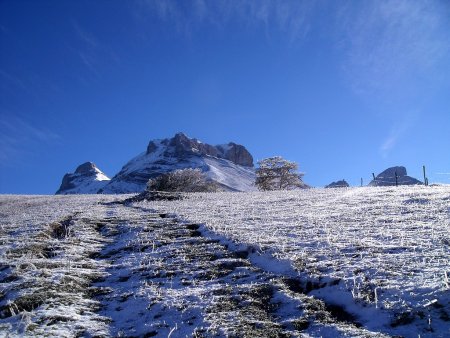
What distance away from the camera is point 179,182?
48.1 metres

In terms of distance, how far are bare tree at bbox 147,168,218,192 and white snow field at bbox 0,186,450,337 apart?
3050 centimetres

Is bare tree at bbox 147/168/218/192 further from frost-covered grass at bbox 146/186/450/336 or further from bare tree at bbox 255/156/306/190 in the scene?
frost-covered grass at bbox 146/186/450/336

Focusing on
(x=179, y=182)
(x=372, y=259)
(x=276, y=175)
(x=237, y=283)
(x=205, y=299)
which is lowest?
(x=205, y=299)

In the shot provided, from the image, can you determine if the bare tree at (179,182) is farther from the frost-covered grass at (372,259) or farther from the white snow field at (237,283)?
the white snow field at (237,283)

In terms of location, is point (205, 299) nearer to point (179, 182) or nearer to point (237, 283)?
point (237, 283)

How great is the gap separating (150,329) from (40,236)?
9.49 meters

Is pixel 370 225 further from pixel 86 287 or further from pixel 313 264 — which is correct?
pixel 86 287

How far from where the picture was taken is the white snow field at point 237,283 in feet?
19.9

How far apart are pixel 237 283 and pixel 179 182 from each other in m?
40.5

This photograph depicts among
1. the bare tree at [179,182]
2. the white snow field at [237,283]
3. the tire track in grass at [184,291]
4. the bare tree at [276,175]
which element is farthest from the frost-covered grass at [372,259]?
the bare tree at [276,175]

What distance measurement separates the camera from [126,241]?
12953mm

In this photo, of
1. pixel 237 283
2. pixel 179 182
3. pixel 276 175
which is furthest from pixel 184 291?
pixel 276 175

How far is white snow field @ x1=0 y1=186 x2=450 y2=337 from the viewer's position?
6.07 metres

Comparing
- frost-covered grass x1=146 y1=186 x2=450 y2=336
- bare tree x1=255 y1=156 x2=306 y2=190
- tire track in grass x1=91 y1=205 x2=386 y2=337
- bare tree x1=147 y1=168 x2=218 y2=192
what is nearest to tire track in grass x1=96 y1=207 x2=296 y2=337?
tire track in grass x1=91 y1=205 x2=386 y2=337
